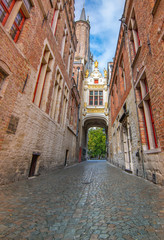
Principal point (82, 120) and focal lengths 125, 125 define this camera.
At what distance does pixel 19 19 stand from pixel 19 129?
397 centimetres

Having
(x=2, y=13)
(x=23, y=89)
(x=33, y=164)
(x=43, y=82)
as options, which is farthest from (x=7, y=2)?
(x=33, y=164)

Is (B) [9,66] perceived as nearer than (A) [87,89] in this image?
Yes

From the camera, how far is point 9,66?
370 centimetres

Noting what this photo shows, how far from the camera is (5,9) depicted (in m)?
3.75

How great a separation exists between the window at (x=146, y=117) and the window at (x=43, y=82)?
14.8 ft

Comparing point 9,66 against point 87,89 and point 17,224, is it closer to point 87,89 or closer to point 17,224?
point 17,224

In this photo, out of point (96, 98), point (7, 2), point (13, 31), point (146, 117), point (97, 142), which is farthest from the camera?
point (97, 142)

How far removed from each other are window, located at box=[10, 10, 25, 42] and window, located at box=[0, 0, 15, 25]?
0.35 m

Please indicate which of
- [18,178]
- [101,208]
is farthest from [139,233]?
[18,178]

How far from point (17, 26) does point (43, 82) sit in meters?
2.37

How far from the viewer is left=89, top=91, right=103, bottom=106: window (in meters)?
22.0

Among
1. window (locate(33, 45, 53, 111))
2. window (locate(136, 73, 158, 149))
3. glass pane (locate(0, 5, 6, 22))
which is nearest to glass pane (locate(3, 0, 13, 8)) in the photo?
glass pane (locate(0, 5, 6, 22))

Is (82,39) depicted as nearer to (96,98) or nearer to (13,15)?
(96,98)

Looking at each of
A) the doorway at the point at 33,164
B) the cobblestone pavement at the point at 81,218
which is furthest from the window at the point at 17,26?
the cobblestone pavement at the point at 81,218
